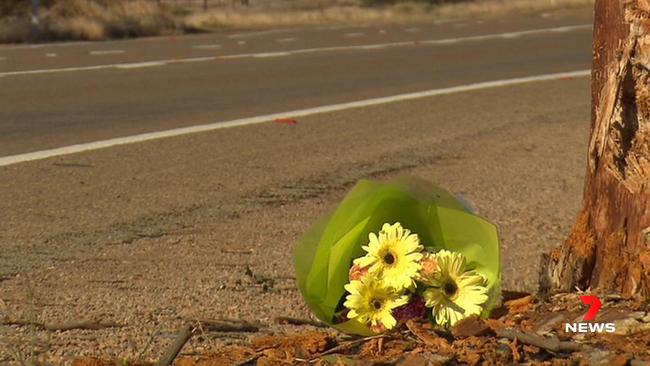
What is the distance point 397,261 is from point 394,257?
2cm

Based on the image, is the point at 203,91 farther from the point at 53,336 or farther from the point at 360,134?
the point at 53,336

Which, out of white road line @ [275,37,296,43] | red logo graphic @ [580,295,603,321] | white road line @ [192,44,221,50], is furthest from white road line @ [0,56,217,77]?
red logo graphic @ [580,295,603,321]

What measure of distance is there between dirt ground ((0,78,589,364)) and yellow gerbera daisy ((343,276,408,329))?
19.4 inches

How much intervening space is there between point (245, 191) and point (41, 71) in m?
9.00

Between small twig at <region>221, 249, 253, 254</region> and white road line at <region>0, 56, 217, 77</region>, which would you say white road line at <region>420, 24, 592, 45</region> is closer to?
white road line at <region>0, 56, 217, 77</region>

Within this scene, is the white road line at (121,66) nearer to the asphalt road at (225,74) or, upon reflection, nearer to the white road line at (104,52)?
the asphalt road at (225,74)

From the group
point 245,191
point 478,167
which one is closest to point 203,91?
point 478,167

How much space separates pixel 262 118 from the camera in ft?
39.4

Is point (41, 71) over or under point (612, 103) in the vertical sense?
under

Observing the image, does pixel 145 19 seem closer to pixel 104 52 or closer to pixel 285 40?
pixel 285 40

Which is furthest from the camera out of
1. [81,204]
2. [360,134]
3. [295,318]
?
[360,134]

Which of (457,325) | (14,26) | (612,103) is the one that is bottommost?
(14,26)

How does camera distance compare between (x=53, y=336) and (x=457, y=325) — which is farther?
(x=53, y=336)

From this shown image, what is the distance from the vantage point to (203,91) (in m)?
14.5
